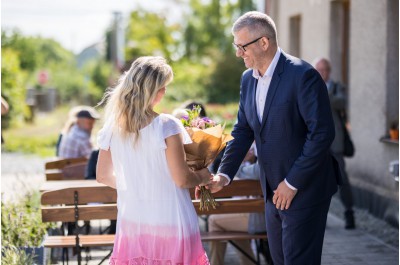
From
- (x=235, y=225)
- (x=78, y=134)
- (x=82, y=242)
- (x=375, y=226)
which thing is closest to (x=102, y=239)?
(x=82, y=242)

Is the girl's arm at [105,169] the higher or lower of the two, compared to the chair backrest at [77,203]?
higher

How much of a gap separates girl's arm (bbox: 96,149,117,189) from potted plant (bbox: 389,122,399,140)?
215 inches

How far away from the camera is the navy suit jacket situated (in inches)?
176

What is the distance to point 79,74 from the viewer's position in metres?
55.7

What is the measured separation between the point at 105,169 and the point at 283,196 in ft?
3.41

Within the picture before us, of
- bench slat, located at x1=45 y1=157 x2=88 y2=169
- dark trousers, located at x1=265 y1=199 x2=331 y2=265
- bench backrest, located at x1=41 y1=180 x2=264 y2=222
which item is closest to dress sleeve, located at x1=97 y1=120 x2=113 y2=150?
dark trousers, located at x1=265 y1=199 x2=331 y2=265

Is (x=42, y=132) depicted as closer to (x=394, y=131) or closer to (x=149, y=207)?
(x=394, y=131)

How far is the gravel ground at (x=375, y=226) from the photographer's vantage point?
8.27 meters

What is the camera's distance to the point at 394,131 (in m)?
9.41

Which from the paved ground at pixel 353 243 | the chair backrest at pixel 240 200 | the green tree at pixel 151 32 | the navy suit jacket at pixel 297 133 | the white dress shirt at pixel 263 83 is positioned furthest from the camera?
the green tree at pixel 151 32

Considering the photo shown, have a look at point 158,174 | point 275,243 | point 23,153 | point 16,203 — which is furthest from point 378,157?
point 23,153

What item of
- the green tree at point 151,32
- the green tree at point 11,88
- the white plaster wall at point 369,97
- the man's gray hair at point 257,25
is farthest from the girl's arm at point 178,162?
the green tree at point 151,32

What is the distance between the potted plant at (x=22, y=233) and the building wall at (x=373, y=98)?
4.06m

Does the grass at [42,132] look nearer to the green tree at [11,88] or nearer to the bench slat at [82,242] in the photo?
the green tree at [11,88]
